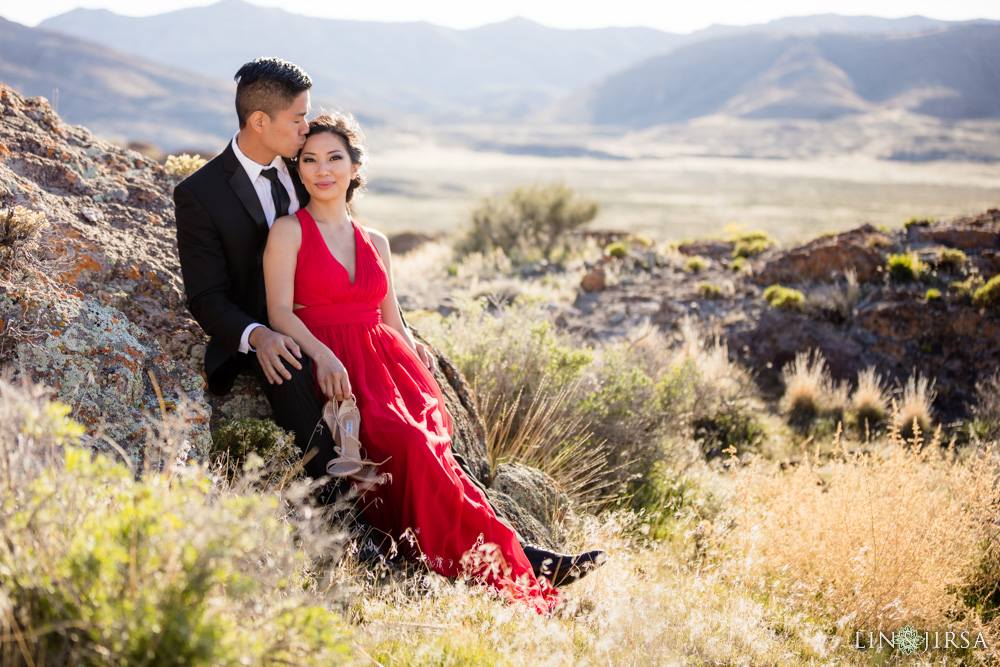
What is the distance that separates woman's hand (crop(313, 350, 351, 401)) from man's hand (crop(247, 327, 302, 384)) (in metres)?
0.12

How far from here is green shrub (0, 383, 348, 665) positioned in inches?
59.4

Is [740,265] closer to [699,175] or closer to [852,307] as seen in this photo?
[852,307]

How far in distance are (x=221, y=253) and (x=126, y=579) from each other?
2336mm

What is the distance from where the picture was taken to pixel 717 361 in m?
7.39

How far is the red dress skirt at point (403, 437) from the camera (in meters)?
3.21

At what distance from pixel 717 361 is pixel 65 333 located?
6.04 metres

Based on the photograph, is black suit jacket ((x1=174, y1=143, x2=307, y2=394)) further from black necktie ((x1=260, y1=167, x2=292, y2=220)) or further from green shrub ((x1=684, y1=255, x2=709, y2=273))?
green shrub ((x1=684, y1=255, x2=709, y2=273))

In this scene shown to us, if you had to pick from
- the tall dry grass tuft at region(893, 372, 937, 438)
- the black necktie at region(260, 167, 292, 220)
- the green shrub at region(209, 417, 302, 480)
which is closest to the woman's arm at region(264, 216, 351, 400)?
the black necktie at region(260, 167, 292, 220)

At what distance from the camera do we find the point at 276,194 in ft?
→ 12.7

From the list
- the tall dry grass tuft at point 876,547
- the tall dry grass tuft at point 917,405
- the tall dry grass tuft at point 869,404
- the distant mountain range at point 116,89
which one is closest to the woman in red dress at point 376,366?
the tall dry grass tuft at point 876,547

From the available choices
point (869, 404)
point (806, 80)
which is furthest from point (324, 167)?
point (806, 80)

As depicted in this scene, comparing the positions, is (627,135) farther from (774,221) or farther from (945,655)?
(945,655)

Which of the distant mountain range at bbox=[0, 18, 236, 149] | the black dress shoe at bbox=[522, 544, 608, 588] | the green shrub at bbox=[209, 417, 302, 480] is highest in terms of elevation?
the distant mountain range at bbox=[0, 18, 236, 149]

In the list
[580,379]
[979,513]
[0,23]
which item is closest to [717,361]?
[580,379]
